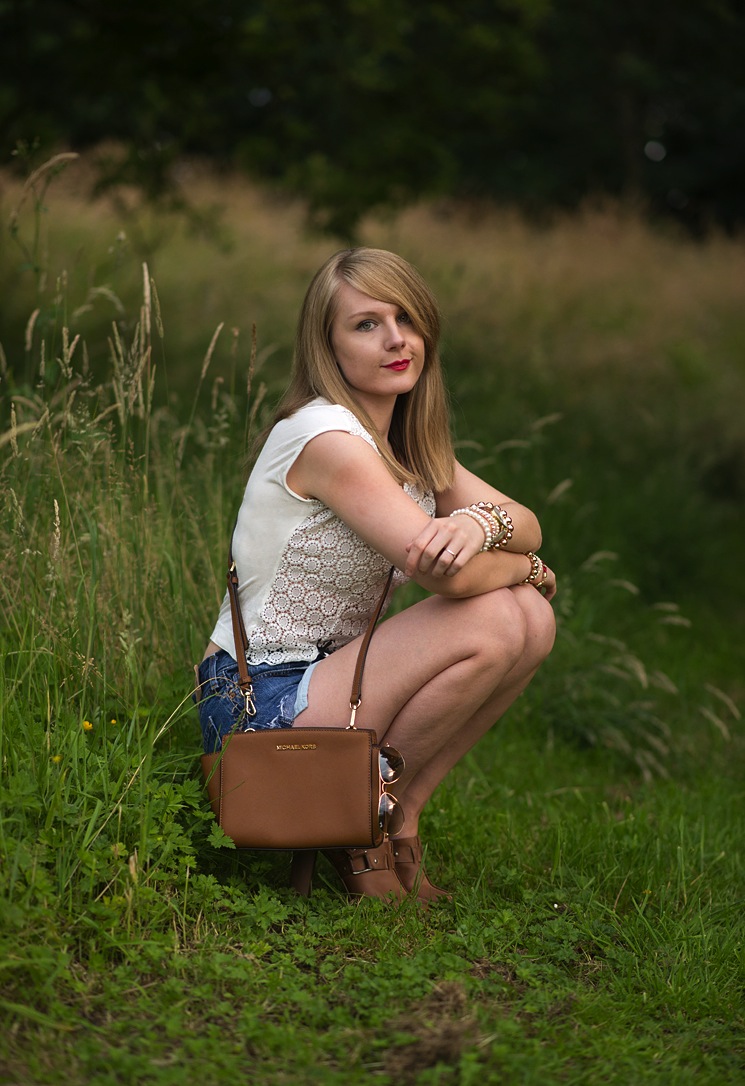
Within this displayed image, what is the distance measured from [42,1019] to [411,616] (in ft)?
3.74

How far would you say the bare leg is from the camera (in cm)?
260

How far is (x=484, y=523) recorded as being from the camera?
262cm

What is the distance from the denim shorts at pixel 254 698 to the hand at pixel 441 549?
1.23 feet

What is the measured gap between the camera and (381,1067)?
2.00 m

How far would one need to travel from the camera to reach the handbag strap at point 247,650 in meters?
2.59

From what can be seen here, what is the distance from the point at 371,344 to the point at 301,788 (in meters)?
1.04

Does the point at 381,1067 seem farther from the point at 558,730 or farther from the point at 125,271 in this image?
the point at 125,271

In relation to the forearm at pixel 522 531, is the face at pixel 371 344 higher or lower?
higher

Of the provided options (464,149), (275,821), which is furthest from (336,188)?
(464,149)

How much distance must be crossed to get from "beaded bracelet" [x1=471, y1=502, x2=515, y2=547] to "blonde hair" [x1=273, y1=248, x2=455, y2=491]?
0.22m

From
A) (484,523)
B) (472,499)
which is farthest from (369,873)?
(472,499)

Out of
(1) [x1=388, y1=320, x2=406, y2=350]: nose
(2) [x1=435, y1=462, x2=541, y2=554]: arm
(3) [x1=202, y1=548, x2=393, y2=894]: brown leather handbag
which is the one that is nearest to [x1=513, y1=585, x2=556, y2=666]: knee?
(2) [x1=435, y1=462, x2=541, y2=554]: arm

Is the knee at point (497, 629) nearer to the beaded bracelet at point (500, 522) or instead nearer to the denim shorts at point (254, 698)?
the beaded bracelet at point (500, 522)

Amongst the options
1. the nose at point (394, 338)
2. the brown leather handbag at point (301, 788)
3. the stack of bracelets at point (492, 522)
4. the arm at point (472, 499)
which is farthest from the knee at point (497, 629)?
the nose at point (394, 338)
